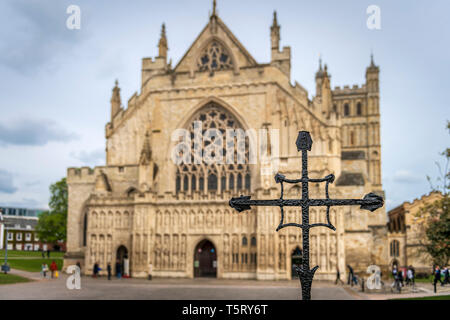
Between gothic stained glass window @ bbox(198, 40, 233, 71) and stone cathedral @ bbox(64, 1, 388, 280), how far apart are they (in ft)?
0.32

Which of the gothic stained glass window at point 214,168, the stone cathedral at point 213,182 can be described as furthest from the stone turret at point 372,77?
the gothic stained glass window at point 214,168

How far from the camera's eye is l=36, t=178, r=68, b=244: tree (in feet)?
184

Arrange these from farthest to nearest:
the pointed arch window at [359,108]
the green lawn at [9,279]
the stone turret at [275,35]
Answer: the pointed arch window at [359,108], the stone turret at [275,35], the green lawn at [9,279]

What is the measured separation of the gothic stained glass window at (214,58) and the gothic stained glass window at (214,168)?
154 inches

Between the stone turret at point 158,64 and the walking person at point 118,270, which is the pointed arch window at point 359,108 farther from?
the walking person at point 118,270

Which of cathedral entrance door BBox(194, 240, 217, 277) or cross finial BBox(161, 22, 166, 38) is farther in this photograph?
cross finial BBox(161, 22, 166, 38)

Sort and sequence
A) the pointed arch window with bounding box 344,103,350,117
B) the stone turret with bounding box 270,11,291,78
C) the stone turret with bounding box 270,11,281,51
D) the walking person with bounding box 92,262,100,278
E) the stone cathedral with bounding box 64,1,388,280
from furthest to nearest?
the pointed arch window with bounding box 344,103,350,117, the stone turret with bounding box 270,11,281,51, the stone turret with bounding box 270,11,291,78, the walking person with bounding box 92,262,100,278, the stone cathedral with bounding box 64,1,388,280

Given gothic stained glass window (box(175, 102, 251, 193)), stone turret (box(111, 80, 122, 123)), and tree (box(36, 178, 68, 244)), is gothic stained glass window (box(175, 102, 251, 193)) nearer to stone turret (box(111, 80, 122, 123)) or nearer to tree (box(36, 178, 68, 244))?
stone turret (box(111, 80, 122, 123))

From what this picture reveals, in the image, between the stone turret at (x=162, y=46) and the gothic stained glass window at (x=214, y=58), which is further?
the stone turret at (x=162, y=46)

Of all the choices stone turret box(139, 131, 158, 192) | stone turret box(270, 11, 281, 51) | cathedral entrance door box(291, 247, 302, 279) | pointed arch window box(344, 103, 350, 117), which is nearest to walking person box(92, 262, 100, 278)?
stone turret box(139, 131, 158, 192)

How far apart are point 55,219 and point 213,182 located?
25.3m

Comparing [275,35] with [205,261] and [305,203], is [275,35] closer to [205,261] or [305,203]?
[205,261]

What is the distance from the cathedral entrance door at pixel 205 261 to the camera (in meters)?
38.8

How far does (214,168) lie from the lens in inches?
1663
